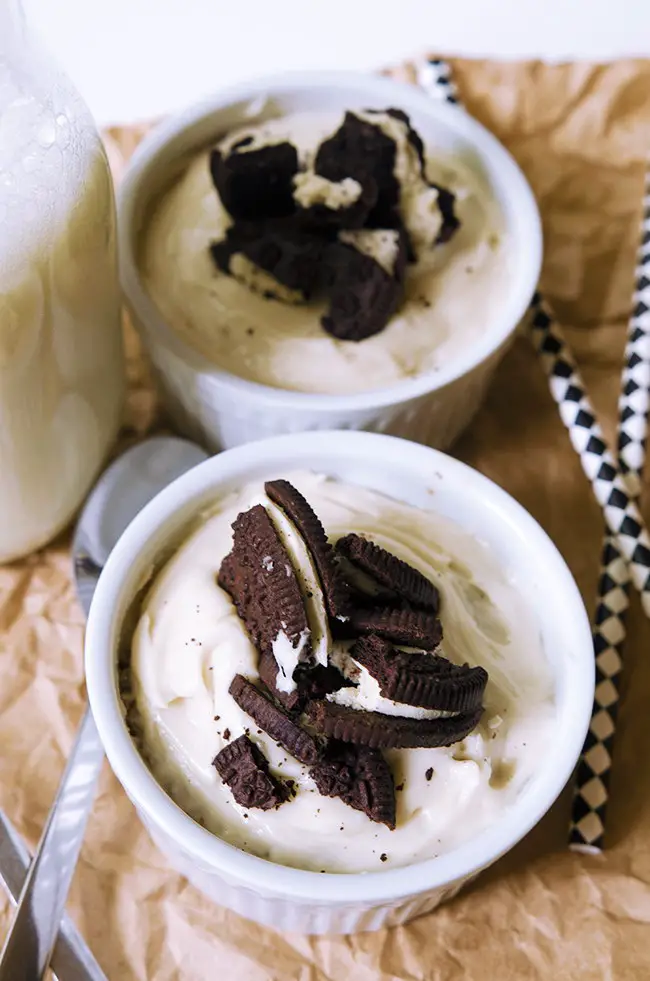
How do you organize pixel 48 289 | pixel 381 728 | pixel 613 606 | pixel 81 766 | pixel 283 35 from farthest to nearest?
1. pixel 283 35
2. pixel 613 606
3. pixel 81 766
4. pixel 48 289
5. pixel 381 728

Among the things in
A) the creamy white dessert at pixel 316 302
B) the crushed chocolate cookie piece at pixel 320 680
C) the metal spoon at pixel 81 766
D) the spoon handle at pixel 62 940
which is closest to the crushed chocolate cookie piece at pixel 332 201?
the creamy white dessert at pixel 316 302

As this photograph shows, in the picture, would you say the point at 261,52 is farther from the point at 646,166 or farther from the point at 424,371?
the point at 424,371

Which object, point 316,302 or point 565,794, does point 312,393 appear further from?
point 565,794

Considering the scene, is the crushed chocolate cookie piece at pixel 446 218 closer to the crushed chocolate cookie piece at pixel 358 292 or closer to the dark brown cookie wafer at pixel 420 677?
the crushed chocolate cookie piece at pixel 358 292

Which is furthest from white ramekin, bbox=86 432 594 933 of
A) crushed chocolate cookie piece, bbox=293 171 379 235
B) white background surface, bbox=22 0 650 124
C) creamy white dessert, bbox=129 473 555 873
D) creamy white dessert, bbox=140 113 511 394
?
white background surface, bbox=22 0 650 124

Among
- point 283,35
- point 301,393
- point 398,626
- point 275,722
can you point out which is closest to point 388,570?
point 398,626

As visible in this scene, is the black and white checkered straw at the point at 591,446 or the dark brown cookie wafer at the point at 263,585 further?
the black and white checkered straw at the point at 591,446

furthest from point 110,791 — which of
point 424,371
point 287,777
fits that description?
point 424,371
